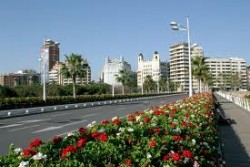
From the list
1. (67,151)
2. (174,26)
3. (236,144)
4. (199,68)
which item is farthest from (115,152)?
(199,68)

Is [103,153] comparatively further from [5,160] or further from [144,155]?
[5,160]

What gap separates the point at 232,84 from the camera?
19688cm

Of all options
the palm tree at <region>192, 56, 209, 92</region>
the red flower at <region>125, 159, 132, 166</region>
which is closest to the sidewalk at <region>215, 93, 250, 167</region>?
the red flower at <region>125, 159, 132, 166</region>

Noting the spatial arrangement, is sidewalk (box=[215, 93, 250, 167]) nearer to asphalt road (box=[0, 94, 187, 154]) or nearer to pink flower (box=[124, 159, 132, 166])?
asphalt road (box=[0, 94, 187, 154])

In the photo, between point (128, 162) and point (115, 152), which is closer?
point (128, 162)

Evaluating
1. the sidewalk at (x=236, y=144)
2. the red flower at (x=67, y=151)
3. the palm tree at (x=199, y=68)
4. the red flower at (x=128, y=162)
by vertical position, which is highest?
the palm tree at (x=199, y=68)

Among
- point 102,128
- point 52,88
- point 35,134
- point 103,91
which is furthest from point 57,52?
point 102,128

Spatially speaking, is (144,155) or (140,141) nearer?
(144,155)

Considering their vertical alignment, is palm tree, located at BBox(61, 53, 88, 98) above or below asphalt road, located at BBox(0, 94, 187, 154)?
above

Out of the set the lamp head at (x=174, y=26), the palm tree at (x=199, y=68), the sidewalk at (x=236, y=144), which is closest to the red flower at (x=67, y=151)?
the sidewalk at (x=236, y=144)

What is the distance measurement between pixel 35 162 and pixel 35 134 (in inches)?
592

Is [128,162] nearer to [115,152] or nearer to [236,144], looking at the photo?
[115,152]

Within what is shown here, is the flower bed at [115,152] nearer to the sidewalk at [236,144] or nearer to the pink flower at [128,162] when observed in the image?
the pink flower at [128,162]

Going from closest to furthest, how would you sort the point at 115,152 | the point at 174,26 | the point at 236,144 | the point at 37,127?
the point at 115,152
the point at 236,144
the point at 37,127
the point at 174,26
